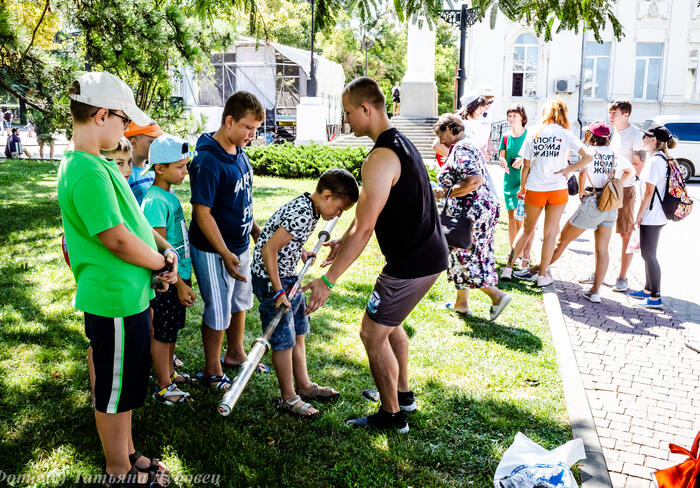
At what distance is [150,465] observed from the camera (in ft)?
10.2

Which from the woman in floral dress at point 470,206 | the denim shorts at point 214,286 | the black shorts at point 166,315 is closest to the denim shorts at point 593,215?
the woman in floral dress at point 470,206

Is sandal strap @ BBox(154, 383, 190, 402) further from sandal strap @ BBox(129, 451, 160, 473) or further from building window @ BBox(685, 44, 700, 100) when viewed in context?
building window @ BBox(685, 44, 700, 100)

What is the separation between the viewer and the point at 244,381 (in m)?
2.58

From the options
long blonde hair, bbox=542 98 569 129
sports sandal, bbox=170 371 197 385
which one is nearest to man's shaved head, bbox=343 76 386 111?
sports sandal, bbox=170 371 197 385

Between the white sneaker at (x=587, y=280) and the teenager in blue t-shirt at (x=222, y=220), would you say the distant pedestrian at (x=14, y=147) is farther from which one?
the teenager in blue t-shirt at (x=222, y=220)

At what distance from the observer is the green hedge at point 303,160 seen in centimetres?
1585

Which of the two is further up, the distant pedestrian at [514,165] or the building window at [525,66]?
the building window at [525,66]

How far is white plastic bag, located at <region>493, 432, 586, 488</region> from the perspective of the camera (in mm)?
2906

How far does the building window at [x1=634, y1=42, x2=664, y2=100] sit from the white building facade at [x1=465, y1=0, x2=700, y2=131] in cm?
4

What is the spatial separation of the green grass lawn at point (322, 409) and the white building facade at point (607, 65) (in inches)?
980

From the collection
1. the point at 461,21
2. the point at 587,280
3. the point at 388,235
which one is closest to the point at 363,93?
the point at 388,235

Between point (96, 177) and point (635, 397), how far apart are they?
13.0 ft

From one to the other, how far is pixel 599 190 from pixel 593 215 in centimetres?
29

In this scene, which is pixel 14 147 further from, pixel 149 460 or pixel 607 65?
pixel 607 65
